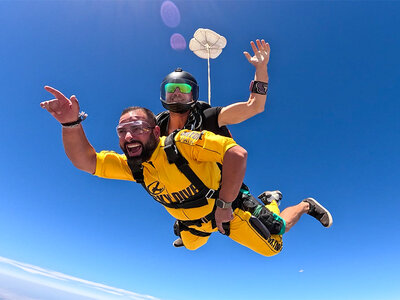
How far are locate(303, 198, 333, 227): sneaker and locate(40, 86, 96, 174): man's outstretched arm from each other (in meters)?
3.24

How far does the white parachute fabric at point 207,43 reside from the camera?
3.77 m

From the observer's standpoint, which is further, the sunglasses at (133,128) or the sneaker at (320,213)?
the sneaker at (320,213)

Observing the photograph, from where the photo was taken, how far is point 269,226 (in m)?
2.93

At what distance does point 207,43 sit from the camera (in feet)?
12.7

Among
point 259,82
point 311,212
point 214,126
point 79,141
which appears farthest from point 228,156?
point 311,212

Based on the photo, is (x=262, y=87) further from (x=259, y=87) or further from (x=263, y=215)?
(x=263, y=215)

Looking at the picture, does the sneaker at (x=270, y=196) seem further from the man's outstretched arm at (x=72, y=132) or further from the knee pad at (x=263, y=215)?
the man's outstretched arm at (x=72, y=132)

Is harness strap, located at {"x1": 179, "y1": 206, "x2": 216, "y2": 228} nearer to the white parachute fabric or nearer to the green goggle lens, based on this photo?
the green goggle lens

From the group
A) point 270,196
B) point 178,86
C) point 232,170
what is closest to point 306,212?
point 270,196

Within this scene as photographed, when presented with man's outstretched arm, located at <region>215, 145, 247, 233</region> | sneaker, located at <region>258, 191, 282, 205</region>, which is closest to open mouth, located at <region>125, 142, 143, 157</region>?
man's outstretched arm, located at <region>215, 145, 247, 233</region>

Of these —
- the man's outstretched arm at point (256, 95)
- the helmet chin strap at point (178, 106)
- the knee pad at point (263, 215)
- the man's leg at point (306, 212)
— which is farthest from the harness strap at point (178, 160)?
the man's leg at point (306, 212)

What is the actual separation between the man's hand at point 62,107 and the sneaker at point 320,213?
348 centimetres

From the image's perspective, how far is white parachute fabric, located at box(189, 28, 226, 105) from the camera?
12.4 feet

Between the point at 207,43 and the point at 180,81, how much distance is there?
1.75 metres
